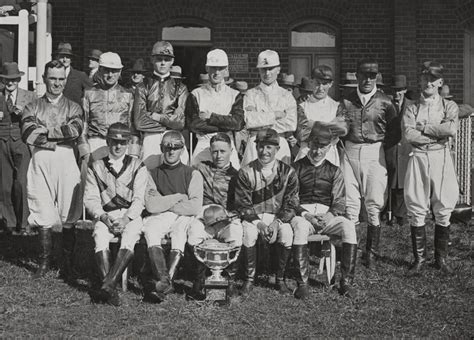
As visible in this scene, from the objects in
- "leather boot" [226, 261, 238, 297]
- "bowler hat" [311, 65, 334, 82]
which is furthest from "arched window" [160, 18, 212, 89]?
"leather boot" [226, 261, 238, 297]

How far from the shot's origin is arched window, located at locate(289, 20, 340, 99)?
13.4 m

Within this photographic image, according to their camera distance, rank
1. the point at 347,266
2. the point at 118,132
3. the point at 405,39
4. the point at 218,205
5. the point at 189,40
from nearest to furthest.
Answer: the point at 347,266
the point at 118,132
the point at 218,205
the point at 405,39
the point at 189,40

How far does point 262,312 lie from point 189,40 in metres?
7.90

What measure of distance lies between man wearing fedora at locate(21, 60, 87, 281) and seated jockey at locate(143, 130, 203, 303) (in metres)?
0.96

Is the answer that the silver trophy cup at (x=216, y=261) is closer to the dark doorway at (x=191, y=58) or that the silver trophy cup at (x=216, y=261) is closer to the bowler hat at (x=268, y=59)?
the bowler hat at (x=268, y=59)

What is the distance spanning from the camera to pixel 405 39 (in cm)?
1303

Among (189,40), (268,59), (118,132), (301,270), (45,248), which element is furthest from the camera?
(189,40)

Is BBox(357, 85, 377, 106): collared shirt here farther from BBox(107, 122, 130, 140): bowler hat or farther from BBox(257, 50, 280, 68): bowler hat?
BBox(107, 122, 130, 140): bowler hat

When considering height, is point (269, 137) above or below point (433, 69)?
below

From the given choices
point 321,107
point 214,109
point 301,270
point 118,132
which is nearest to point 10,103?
point 118,132

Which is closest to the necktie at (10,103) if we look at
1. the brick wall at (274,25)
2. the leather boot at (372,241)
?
the brick wall at (274,25)

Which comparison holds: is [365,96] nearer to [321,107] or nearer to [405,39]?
[321,107]

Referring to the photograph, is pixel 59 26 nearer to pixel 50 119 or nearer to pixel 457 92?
pixel 50 119

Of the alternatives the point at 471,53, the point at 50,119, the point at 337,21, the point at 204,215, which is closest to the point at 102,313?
the point at 204,215
